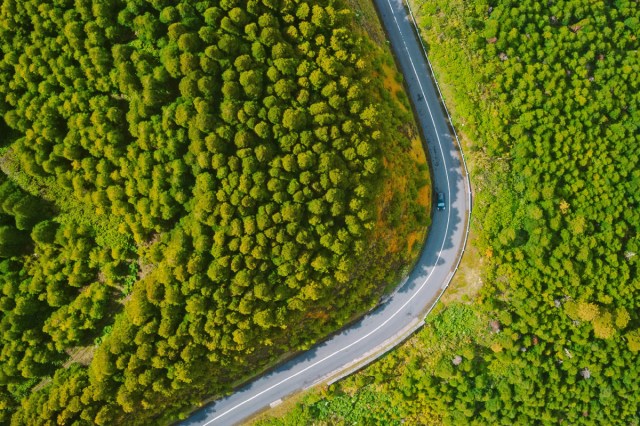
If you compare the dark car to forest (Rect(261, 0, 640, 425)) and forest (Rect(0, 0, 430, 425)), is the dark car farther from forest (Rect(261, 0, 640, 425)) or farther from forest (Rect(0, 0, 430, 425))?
forest (Rect(0, 0, 430, 425))

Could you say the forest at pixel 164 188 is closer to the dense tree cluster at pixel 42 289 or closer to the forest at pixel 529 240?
Result: the dense tree cluster at pixel 42 289

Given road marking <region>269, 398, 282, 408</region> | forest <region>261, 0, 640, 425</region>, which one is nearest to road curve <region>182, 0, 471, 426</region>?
road marking <region>269, 398, 282, 408</region>

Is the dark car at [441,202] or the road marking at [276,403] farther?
the dark car at [441,202]

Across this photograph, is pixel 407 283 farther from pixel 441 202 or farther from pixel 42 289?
pixel 42 289

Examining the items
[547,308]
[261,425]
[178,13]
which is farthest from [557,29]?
[261,425]

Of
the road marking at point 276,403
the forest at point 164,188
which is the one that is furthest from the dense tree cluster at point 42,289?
the road marking at point 276,403

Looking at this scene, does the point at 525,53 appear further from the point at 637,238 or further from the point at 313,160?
the point at 313,160

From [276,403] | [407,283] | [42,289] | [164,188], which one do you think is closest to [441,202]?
[407,283]
